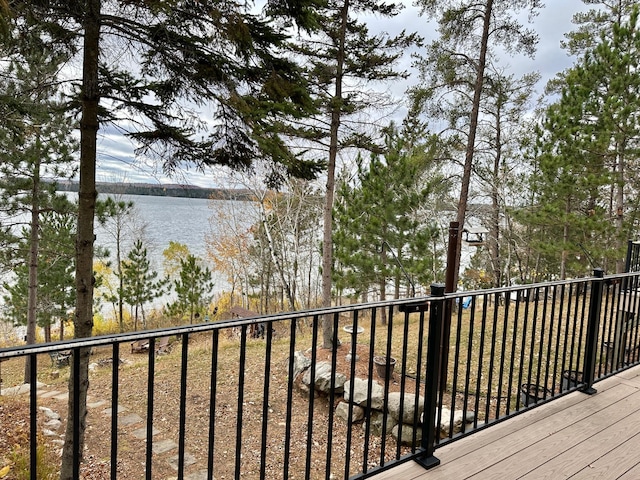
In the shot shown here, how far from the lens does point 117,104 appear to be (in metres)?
4.07

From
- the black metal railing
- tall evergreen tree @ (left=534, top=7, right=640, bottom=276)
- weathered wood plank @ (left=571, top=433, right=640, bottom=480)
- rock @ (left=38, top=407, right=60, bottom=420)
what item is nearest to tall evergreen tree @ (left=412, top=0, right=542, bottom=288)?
the black metal railing

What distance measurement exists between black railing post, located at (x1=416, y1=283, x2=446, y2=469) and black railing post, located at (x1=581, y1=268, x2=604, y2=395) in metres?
1.56

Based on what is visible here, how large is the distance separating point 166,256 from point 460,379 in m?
19.8

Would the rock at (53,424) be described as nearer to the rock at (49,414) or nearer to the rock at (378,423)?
the rock at (49,414)

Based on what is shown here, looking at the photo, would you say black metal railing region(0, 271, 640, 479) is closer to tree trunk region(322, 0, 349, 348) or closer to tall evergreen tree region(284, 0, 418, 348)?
tree trunk region(322, 0, 349, 348)

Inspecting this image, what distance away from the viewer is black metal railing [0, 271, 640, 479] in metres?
1.69

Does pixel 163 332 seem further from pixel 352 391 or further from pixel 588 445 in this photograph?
pixel 588 445

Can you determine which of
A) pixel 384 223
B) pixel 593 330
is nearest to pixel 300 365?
pixel 593 330

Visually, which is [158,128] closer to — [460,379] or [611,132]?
[460,379]

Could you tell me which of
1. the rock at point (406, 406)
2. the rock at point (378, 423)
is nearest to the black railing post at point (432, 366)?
the rock at point (406, 406)

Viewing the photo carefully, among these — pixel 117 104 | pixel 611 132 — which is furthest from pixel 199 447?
pixel 611 132

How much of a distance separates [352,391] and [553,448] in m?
1.27

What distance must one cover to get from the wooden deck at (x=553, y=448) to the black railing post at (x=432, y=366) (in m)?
0.06

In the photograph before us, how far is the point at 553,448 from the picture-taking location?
2119 millimetres
